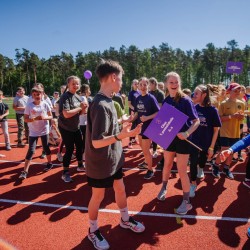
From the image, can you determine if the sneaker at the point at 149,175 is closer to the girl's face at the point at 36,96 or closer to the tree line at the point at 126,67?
the girl's face at the point at 36,96

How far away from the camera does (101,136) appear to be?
2771 millimetres

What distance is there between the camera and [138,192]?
511 centimetres

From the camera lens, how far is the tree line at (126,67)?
75188 mm

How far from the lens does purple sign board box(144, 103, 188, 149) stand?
3756 millimetres

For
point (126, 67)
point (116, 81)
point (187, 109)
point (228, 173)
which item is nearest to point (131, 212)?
point (187, 109)

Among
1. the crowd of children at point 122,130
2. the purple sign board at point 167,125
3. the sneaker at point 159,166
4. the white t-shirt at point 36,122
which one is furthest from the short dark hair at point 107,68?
the sneaker at point 159,166

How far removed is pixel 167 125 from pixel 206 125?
1612 millimetres

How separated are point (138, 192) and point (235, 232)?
204cm

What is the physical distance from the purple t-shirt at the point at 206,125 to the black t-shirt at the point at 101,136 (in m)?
2.57

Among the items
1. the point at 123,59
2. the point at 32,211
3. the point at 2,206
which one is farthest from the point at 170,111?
the point at 123,59

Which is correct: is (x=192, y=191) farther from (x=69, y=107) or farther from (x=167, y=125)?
(x=69, y=107)

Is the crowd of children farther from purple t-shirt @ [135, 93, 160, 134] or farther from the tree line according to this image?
the tree line

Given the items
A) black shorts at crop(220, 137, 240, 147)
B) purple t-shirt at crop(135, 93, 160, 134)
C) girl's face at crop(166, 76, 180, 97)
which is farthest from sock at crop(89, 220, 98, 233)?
black shorts at crop(220, 137, 240, 147)

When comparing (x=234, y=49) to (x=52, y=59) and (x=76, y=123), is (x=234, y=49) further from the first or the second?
(x=76, y=123)
